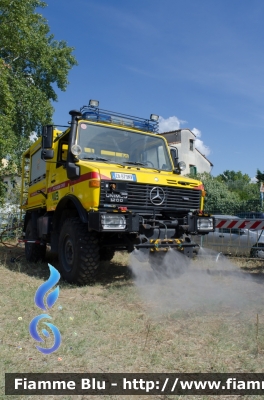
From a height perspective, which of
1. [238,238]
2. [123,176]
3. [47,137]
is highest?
[47,137]

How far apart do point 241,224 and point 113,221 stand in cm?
408

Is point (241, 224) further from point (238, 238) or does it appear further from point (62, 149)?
point (62, 149)

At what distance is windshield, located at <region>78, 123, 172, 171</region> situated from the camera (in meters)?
6.08

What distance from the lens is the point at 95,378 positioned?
2.74 m

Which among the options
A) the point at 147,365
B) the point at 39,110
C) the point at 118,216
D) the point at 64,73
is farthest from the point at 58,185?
the point at 64,73

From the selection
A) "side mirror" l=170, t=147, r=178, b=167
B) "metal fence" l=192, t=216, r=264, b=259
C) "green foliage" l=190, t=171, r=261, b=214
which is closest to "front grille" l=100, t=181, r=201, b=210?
"side mirror" l=170, t=147, r=178, b=167

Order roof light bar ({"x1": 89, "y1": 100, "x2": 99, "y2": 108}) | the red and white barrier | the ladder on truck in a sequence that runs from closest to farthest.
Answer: roof light bar ({"x1": 89, "y1": 100, "x2": 99, "y2": 108}) < the red and white barrier < the ladder on truck

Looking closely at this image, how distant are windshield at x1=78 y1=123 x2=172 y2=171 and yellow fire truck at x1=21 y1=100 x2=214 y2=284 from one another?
2 centimetres

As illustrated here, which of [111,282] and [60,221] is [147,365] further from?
[60,221]

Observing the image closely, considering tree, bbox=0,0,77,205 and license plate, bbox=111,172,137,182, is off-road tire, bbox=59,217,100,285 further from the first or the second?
tree, bbox=0,0,77,205

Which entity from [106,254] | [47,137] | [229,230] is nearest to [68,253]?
[106,254]

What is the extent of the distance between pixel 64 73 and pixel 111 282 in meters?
15.9

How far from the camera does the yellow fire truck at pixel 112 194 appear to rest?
5359 millimetres

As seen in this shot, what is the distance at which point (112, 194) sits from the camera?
17.6ft
